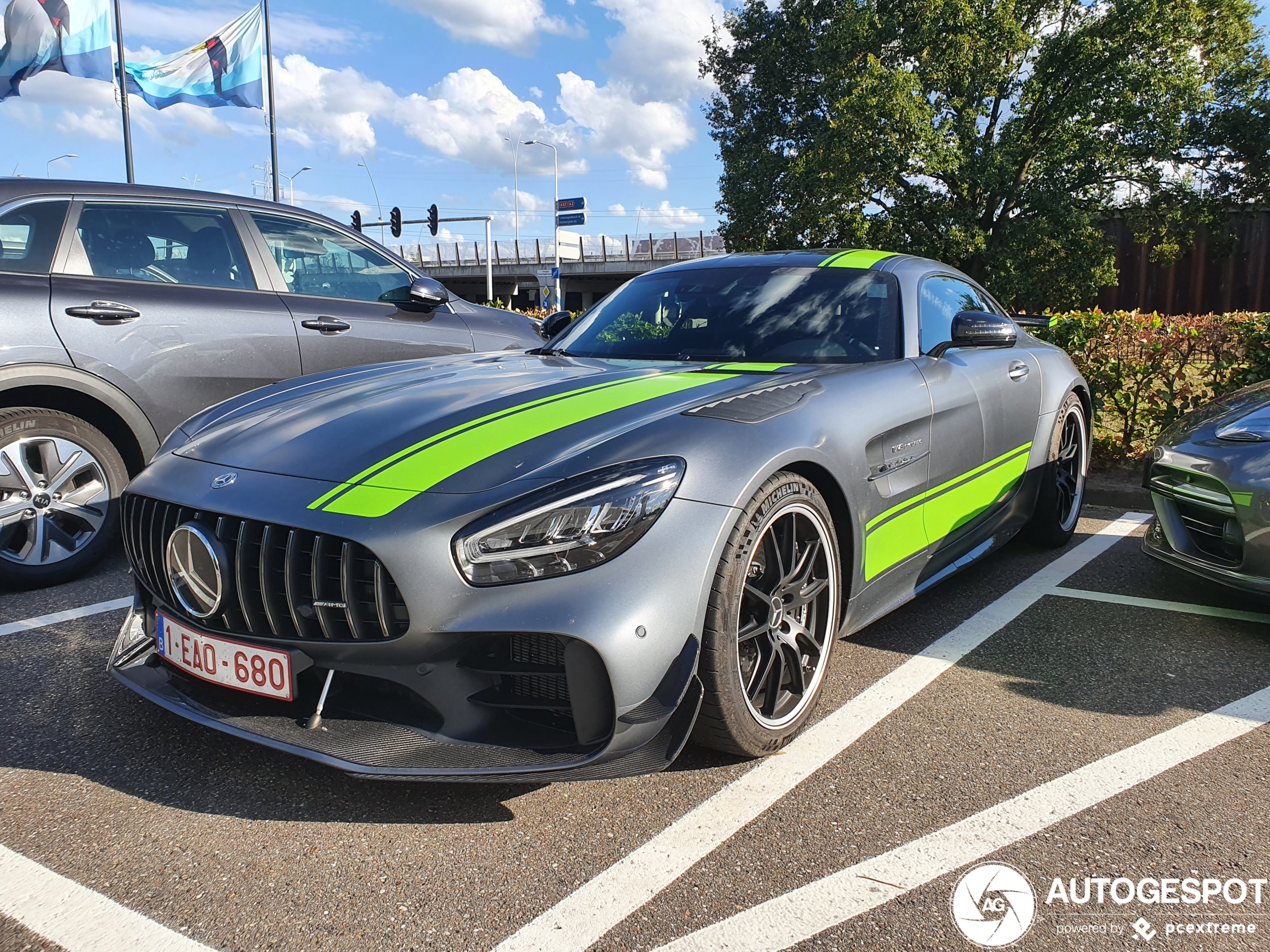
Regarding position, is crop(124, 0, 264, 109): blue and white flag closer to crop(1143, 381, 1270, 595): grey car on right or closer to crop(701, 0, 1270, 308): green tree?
crop(701, 0, 1270, 308): green tree

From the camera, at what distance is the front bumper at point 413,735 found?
1918 mm

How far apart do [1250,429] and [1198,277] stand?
87.9 ft

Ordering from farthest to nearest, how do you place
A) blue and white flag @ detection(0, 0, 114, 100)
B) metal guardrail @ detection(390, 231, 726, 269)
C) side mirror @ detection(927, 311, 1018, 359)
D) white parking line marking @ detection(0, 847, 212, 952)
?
metal guardrail @ detection(390, 231, 726, 269) < blue and white flag @ detection(0, 0, 114, 100) < side mirror @ detection(927, 311, 1018, 359) < white parking line marking @ detection(0, 847, 212, 952)

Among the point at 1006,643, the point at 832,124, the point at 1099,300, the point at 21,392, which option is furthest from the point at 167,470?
the point at 1099,300

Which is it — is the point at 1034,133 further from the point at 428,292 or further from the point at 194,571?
the point at 194,571

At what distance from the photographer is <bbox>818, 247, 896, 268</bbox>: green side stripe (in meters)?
3.62

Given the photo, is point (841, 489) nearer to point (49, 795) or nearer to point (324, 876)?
point (324, 876)

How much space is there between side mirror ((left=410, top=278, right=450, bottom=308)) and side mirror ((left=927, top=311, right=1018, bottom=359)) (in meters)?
2.56

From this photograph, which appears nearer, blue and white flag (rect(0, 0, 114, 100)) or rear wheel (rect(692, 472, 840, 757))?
rear wheel (rect(692, 472, 840, 757))

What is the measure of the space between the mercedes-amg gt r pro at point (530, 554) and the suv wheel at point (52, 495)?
1308 millimetres

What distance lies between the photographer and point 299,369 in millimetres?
4438

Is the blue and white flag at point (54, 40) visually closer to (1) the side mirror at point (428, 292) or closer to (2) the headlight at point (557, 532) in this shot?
(1) the side mirror at point (428, 292)

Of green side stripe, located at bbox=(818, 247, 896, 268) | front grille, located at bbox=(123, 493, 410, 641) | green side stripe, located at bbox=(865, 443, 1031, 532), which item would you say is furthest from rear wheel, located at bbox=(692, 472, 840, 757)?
green side stripe, located at bbox=(818, 247, 896, 268)

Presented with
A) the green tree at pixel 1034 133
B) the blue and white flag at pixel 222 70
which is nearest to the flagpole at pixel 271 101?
→ the blue and white flag at pixel 222 70
